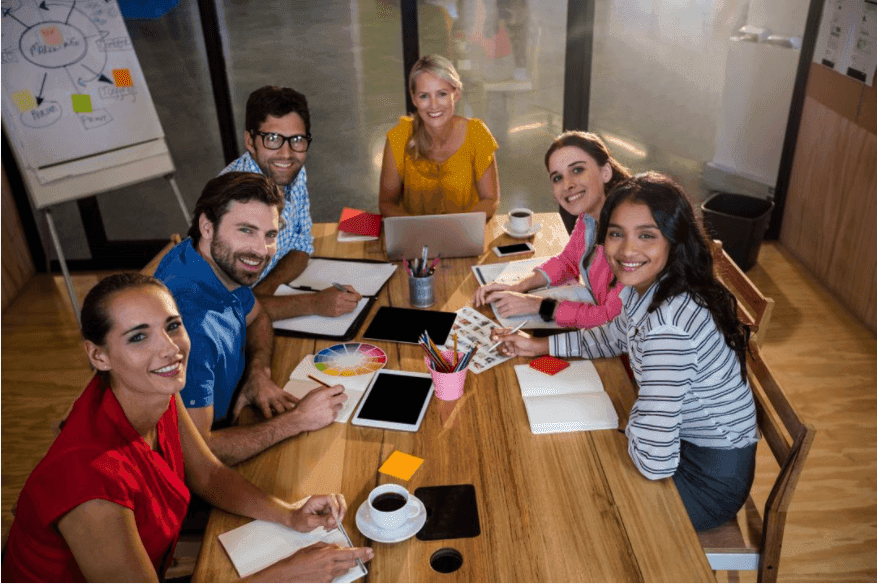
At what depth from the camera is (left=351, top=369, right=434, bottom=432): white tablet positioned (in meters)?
1.72

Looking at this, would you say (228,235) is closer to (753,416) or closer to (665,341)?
(665,341)

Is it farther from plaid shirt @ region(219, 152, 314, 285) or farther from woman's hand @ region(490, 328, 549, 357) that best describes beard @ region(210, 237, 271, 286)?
woman's hand @ region(490, 328, 549, 357)

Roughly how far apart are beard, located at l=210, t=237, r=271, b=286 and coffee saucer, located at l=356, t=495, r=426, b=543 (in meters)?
0.78

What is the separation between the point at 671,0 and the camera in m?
4.98

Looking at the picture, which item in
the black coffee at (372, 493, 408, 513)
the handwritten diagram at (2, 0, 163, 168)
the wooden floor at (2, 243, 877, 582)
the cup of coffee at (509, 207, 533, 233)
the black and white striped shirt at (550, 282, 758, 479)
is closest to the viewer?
the black coffee at (372, 493, 408, 513)

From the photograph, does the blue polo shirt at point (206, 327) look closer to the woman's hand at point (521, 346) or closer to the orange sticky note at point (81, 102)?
the woman's hand at point (521, 346)

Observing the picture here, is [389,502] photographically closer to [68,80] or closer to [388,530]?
[388,530]

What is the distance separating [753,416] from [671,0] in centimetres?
404

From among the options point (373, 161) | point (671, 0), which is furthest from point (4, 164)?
point (671, 0)

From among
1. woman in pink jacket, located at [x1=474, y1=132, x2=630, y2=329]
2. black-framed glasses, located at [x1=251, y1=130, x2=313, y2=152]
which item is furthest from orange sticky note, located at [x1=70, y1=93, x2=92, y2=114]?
woman in pink jacket, located at [x1=474, y1=132, x2=630, y2=329]

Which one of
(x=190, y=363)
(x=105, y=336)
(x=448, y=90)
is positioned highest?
(x=448, y=90)

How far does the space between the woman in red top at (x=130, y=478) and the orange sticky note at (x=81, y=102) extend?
242cm

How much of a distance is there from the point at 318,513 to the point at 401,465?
0.21 m

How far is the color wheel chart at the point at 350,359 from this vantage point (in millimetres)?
1916
